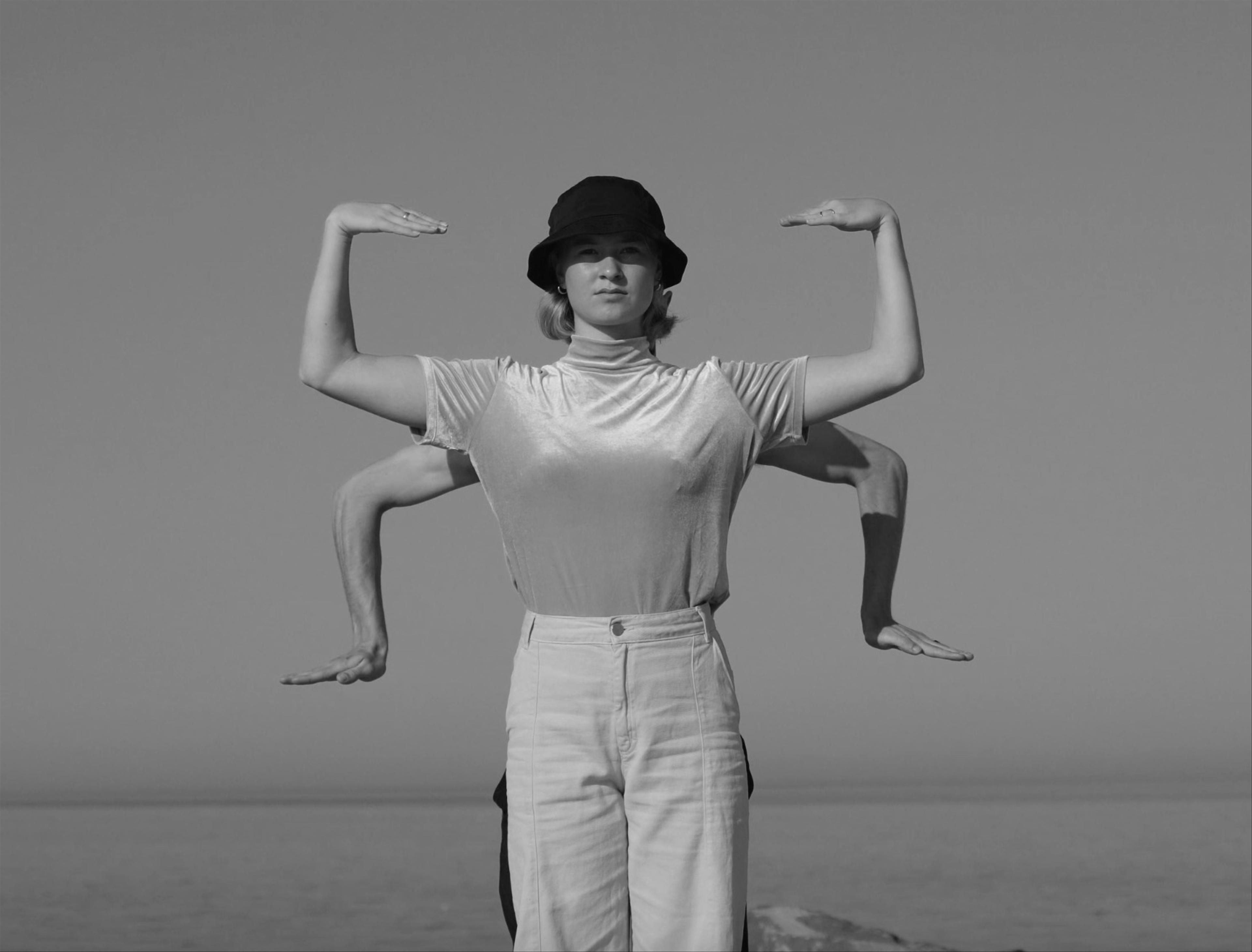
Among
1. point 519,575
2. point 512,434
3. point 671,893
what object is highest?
point 512,434

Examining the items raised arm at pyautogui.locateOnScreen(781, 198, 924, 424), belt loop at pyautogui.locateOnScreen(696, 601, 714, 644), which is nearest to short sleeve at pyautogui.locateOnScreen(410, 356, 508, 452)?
belt loop at pyautogui.locateOnScreen(696, 601, 714, 644)

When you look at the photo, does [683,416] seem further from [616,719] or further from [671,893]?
[671,893]

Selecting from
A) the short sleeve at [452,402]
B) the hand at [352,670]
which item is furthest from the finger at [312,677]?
the short sleeve at [452,402]

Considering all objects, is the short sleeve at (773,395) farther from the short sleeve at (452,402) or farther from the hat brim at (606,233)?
the short sleeve at (452,402)

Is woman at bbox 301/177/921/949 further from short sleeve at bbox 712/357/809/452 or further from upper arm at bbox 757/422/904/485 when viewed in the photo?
upper arm at bbox 757/422/904/485

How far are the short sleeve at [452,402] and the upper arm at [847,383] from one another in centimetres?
86

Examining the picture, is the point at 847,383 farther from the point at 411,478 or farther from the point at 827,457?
the point at 411,478

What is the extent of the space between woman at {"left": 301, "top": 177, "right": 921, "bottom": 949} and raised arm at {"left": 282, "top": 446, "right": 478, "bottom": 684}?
1.04 feet

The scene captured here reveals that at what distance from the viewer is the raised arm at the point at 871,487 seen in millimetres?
5410

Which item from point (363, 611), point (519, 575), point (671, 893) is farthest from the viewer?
point (363, 611)

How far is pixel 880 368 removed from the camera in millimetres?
4863

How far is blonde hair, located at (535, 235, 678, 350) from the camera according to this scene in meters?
5.24

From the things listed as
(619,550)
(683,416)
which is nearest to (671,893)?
(619,550)

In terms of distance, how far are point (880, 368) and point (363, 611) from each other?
166 centimetres
